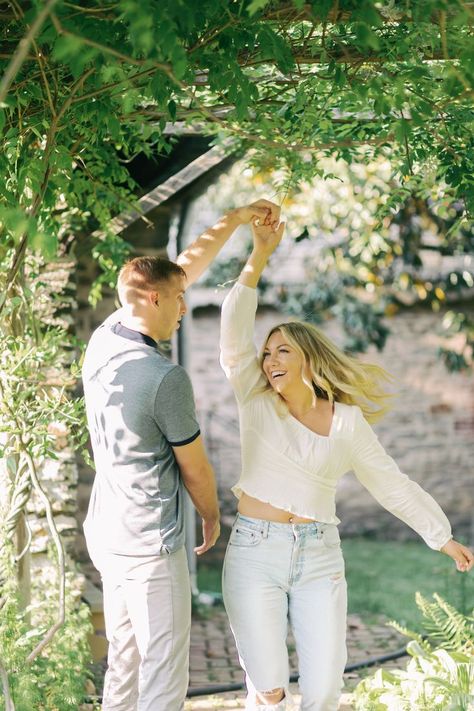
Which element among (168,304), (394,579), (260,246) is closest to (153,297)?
(168,304)

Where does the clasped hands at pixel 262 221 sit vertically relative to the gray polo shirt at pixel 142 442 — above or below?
above

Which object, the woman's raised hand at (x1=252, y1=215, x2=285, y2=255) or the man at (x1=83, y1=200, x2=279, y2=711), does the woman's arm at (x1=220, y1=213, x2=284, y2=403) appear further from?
the man at (x1=83, y1=200, x2=279, y2=711)

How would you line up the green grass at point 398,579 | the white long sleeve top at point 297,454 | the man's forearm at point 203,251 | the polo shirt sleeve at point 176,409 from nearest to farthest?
the polo shirt sleeve at point 176,409 → the white long sleeve top at point 297,454 → the man's forearm at point 203,251 → the green grass at point 398,579

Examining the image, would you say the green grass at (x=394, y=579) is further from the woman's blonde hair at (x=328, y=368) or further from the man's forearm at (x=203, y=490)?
the man's forearm at (x=203, y=490)

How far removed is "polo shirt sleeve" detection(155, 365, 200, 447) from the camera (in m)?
3.10

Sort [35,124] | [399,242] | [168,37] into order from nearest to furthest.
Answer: [168,37] < [35,124] < [399,242]

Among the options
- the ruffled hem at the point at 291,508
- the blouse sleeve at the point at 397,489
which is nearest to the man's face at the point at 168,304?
the ruffled hem at the point at 291,508

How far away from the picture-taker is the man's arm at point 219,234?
11.5 ft

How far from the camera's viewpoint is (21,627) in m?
4.07

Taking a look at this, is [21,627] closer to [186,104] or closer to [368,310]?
[186,104]

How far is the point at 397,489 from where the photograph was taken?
345 cm

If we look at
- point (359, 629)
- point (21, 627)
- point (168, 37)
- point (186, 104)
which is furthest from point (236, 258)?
point (168, 37)

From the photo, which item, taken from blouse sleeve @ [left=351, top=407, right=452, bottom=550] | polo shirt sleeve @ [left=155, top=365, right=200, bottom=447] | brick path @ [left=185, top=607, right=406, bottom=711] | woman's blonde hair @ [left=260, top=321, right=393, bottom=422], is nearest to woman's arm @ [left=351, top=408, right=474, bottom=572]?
blouse sleeve @ [left=351, top=407, right=452, bottom=550]

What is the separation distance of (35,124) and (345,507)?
803 cm
